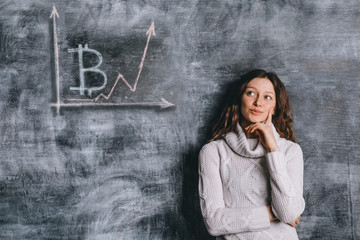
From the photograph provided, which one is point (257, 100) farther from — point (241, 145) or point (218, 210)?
point (218, 210)

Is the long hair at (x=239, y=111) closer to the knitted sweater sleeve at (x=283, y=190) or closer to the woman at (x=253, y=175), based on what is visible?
the woman at (x=253, y=175)

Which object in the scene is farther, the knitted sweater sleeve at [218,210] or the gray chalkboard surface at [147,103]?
the gray chalkboard surface at [147,103]

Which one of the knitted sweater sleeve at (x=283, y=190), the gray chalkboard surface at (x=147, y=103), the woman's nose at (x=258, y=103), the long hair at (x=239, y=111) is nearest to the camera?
the knitted sweater sleeve at (x=283, y=190)

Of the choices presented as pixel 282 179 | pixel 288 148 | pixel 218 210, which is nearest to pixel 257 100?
pixel 288 148

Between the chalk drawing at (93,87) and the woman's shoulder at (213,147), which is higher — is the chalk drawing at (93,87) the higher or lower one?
the higher one

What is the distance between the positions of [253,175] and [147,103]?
741 mm

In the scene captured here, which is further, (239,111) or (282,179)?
(239,111)

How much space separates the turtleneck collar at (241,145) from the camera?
5.75ft

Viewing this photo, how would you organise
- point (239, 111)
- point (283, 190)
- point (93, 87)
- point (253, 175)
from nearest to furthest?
point (283, 190), point (253, 175), point (239, 111), point (93, 87)

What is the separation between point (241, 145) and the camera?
1778mm

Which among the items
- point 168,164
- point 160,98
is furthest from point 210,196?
point 160,98

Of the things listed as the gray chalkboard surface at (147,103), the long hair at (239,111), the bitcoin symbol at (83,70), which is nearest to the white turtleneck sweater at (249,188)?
the long hair at (239,111)

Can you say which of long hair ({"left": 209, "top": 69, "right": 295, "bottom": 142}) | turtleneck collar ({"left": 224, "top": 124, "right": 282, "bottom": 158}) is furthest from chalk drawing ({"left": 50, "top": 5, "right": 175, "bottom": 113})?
turtleneck collar ({"left": 224, "top": 124, "right": 282, "bottom": 158})

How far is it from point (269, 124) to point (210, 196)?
1.50 ft
